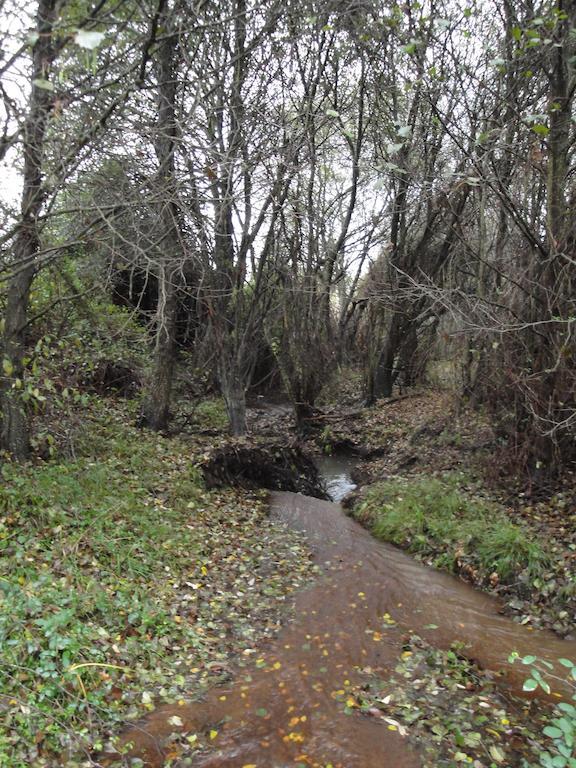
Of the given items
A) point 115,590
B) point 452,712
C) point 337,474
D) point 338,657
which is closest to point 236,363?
point 337,474

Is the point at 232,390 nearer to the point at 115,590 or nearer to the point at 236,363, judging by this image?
the point at 236,363

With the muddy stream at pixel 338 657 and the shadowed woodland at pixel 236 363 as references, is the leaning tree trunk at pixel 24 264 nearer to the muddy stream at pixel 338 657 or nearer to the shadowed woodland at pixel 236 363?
the shadowed woodland at pixel 236 363

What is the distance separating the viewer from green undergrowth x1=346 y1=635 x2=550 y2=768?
3.59 meters

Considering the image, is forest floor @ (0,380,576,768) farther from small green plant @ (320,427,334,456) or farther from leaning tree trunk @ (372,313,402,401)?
leaning tree trunk @ (372,313,402,401)

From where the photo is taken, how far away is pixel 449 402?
11414 millimetres

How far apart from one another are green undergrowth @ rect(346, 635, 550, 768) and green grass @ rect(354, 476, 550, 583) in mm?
1798

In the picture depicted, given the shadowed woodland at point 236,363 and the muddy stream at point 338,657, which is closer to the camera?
the muddy stream at point 338,657

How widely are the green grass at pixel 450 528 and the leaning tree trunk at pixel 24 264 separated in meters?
5.27

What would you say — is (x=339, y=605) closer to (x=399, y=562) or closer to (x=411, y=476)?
(x=399, y=562)

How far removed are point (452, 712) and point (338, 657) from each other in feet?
3.58

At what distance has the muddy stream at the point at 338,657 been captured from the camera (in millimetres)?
3627

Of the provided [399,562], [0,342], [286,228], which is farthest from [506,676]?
[286,228]

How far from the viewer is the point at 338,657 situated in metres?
4.77

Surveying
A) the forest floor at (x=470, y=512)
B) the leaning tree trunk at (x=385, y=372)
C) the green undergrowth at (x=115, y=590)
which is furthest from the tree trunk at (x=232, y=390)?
the leaning tree trunk at (x=385, y=372)
